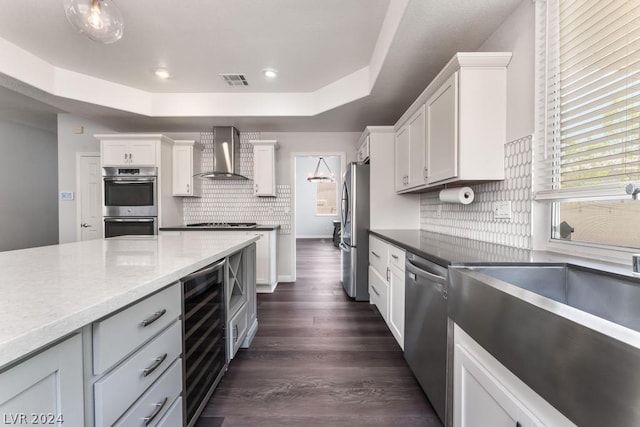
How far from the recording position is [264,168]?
4043mm

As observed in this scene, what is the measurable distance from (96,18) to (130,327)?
1.63m

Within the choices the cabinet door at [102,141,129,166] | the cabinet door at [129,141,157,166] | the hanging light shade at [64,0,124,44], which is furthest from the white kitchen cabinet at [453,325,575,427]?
the cabinet door at [102,141,129,166]

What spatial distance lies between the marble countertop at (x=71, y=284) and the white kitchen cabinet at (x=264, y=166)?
8.50ft

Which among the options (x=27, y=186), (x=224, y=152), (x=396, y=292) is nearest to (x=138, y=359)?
(x=396, y=292)

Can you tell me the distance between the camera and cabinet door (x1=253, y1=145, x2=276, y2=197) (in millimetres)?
4039

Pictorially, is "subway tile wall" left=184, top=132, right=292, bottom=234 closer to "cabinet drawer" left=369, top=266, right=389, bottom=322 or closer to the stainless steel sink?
"cabinet drawer" left=369, top=266, right=389, bottom=322

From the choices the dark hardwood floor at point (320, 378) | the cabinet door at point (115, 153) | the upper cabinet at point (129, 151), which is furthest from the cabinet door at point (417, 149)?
the cabinet door at point (115, 153)

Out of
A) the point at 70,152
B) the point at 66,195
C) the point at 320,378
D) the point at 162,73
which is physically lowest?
the point at 320,378

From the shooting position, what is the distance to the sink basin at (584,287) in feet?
3.09

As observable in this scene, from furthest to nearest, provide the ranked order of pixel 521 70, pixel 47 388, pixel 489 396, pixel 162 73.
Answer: pixel 162 73, pixel 521 70, pixel 489 396, pixel 47 388

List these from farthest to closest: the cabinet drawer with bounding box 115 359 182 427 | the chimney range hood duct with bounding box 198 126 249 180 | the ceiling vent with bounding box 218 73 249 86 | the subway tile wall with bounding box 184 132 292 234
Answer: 1. the subway tile wall with bounding box 184 132 292 234
2. the chimney range hood duct with bounding box 198 126 249 180
3. the ceiling vent with bounding box 218 73 249 86
4. the cabinet drawer with bounding box 115 359 182 427

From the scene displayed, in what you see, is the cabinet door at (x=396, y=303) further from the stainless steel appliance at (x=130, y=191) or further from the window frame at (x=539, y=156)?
the stainless steel appliance at (x=130, y=191)

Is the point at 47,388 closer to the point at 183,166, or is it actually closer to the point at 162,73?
the point at 162,73

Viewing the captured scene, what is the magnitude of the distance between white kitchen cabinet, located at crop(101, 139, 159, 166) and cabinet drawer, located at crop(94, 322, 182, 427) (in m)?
3.31
